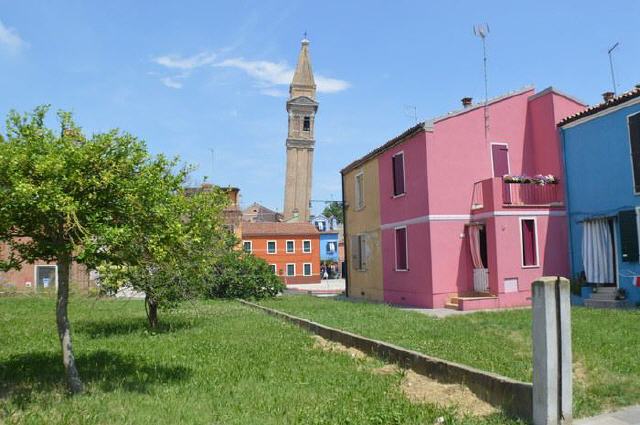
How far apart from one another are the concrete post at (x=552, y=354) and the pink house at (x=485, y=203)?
1087 centimetres

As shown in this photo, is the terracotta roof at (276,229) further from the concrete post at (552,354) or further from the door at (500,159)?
the concrete post at (552,354)

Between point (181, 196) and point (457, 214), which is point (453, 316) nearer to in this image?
point (457, 214)

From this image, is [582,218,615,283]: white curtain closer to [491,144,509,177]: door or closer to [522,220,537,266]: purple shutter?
[522,220,537,266]: purple shutter

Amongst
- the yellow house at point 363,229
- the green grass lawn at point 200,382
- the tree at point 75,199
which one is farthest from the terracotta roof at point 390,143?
the tree at point 75,199

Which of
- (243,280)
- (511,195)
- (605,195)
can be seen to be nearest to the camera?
(605,195)

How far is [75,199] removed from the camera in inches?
239

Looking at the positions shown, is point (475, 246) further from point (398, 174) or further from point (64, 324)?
point (64, 324)

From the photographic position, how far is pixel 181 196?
7.19 meters

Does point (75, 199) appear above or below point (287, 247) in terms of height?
below

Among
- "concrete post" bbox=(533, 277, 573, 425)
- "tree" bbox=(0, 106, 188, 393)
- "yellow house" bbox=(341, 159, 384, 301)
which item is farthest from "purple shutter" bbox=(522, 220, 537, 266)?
"tree" bbox=(0, 106, 188, 393)

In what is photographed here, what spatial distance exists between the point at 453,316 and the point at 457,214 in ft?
14.6

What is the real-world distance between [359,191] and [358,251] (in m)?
2.73

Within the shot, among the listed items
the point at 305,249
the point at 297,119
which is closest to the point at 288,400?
the point at 305,249

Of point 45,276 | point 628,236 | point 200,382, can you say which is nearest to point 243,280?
point 45,276
